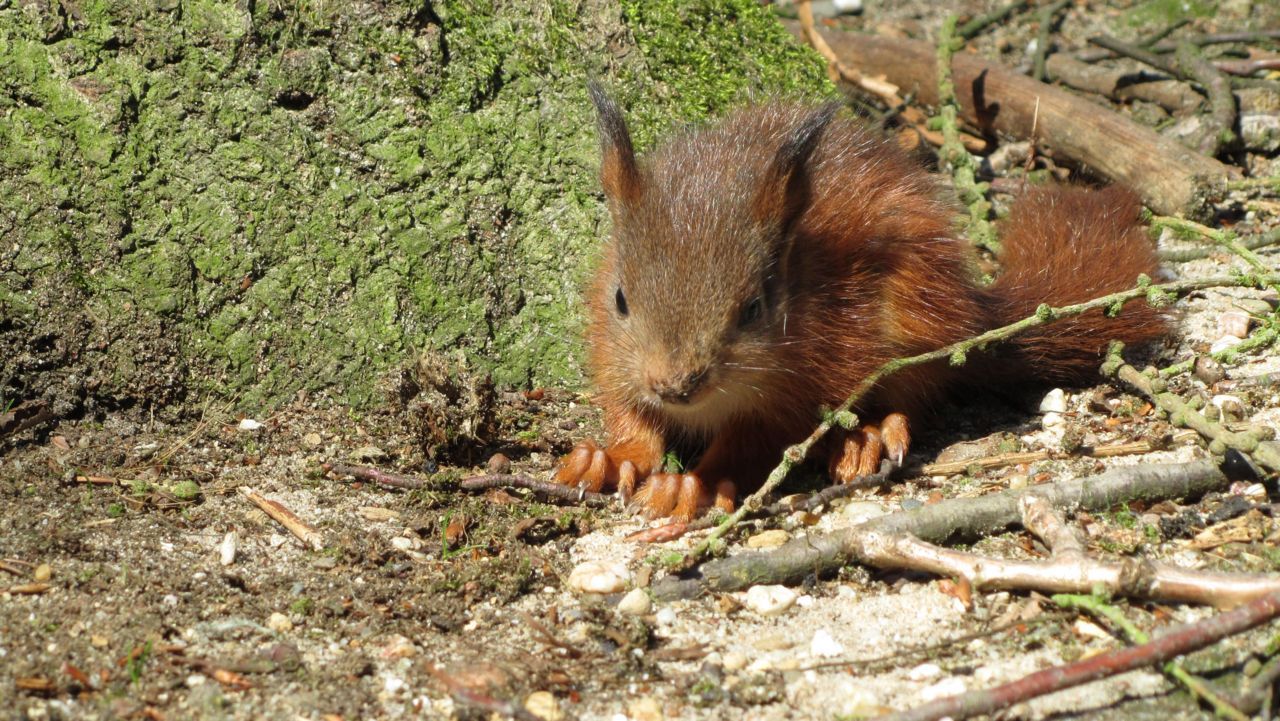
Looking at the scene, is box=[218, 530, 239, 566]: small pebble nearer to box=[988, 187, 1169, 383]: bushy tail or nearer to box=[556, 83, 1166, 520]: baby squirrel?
box=[556, 83, 1166, 520]: baby squirrel

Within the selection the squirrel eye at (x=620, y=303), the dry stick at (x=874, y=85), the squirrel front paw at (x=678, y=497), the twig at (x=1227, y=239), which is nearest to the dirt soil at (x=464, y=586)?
the squirrel front paw at (x=678, y=497)

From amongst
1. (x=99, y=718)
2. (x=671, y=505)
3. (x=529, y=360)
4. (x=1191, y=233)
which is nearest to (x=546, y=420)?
(x=529, y=360)

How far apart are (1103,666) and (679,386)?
1526mm

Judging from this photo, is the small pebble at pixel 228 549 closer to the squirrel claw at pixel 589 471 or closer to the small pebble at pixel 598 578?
the small pebble at pixel 598 578

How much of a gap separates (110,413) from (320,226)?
1.06 m

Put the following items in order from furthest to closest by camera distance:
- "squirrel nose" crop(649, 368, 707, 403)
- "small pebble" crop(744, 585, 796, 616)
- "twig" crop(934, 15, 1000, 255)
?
"twig" crop(934, 15, 1000, 255) → "squirrel nose" crop(649, 368, 707, 403) → "small pebble" crop(744, 585, 796, 616)

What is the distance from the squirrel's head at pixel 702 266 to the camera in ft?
12.3

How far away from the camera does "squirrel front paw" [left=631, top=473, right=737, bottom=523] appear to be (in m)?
4.07

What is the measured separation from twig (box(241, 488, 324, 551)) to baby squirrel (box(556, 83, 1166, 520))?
983 millimetres

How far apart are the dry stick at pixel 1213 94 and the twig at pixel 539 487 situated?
13.6 ft

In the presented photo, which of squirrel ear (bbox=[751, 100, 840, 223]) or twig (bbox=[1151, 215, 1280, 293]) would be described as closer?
squirrel ear (bbox=[751, 100, 840, 223])

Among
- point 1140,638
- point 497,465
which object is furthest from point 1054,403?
point 497,465

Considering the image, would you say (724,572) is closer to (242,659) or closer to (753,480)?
(753,480)

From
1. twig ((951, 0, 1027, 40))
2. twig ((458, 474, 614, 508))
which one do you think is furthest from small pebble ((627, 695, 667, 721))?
twig ((951, 0, 1027, 40))
